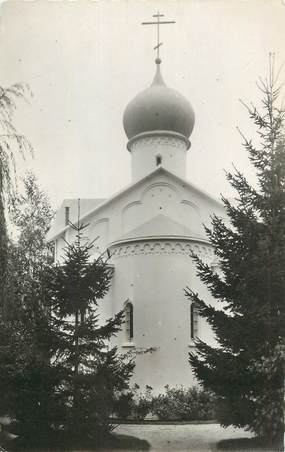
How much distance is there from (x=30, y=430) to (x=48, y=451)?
590 millimetres

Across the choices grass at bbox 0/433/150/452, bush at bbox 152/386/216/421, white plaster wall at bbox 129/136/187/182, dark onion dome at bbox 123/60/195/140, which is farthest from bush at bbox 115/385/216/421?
dark onion dome at bbox 123/60/195/140

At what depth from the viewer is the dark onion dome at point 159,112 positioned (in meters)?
22.7

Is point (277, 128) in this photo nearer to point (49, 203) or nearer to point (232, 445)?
point (232, 445)

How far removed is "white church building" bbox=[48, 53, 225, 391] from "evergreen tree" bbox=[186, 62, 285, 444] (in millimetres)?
3892

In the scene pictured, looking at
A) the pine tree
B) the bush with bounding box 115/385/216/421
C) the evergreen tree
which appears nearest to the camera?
the evergreen tree

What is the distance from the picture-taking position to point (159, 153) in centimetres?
2319

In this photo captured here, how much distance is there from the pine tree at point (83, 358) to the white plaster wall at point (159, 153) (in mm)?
11650

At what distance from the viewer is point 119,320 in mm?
12078

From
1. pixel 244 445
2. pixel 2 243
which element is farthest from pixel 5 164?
pixel 244 445

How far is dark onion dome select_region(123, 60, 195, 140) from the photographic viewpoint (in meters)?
22.7

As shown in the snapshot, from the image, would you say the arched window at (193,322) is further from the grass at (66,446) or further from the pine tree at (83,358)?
the grass at (66,446)

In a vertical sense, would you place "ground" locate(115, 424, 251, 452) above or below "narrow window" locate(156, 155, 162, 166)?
below

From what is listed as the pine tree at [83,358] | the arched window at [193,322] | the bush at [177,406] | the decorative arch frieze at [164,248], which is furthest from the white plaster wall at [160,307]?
the pine tree at [83,358]

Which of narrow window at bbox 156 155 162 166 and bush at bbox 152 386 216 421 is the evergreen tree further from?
narrow window at bbox 156 155 162 166
